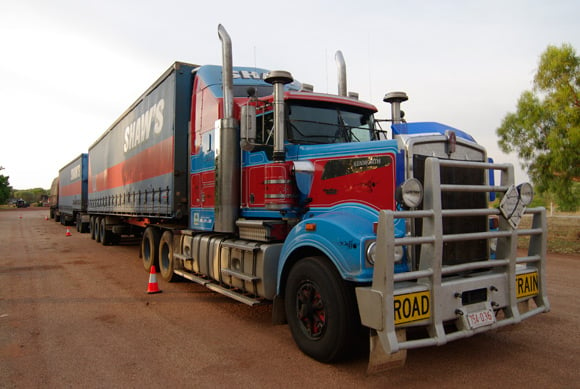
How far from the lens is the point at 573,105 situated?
1231cm

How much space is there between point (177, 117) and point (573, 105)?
11.6 m

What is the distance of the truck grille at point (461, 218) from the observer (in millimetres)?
3930

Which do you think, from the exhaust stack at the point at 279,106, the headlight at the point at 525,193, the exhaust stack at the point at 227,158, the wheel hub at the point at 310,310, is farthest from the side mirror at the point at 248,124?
the headlight at the point at 525,193

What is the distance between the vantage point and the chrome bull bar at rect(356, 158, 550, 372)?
10.5 feet

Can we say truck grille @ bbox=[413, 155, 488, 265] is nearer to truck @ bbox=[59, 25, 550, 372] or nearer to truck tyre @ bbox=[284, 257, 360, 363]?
truck @ bbox=[59, 25, 550, 372]

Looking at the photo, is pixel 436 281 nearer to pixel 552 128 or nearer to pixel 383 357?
pixel 383 357

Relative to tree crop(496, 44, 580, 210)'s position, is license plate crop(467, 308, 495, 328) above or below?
below

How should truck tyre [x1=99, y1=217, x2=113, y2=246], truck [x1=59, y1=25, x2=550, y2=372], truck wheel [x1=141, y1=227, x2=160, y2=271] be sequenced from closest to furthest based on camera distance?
truck [x1=59, y1=25, x2=550, y2=372]
truck wheel [x1=141, y1=227, x2=160, y2=271]
truck tyre [x1=99, y1=217, x2=113, y2=246]

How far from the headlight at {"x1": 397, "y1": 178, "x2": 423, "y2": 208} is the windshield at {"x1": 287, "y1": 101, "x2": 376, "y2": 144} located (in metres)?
1.88

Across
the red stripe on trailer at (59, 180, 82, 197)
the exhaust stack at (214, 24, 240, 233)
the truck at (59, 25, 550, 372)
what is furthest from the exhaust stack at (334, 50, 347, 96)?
the red stripe on trailer at (59, 180, 82, 197)

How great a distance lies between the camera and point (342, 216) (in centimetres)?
411

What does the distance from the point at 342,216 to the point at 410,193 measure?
824 millimetres

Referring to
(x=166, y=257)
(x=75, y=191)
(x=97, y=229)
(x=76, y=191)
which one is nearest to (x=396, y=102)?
(x=166, y=257)

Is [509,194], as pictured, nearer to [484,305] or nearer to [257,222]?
[484,305]
